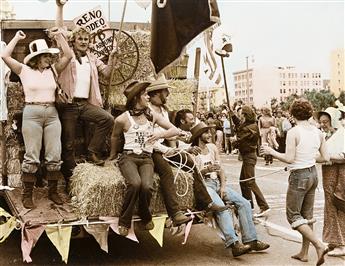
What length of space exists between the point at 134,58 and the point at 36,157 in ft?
8.00

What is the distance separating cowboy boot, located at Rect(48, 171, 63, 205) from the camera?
6.28 m

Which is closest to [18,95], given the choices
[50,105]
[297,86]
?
[50,105]

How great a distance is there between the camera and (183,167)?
6.51 metres

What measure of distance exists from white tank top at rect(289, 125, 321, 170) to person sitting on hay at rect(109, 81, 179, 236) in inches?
54.8

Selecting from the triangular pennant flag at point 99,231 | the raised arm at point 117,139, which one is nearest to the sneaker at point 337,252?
the triangular pennant flag at point 99,231

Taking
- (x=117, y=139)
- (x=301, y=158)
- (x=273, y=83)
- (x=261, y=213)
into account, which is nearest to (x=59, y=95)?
(x=117, y=139)

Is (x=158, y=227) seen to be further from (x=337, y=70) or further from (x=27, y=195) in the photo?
(x=337, y=70)

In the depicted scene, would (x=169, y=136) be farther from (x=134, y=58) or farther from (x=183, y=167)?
(x=134, y=58)

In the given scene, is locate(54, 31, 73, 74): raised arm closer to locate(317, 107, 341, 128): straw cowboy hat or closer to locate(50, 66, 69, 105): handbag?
locate(50, 66, 69, 105): handbag

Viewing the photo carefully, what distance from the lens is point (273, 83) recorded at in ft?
534

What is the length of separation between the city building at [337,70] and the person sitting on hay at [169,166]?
398 feet

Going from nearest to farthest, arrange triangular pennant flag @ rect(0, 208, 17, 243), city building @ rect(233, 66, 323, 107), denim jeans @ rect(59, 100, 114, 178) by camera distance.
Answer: triangular pennant flag @ rect(0, 208, 17, 243) → denim jeans @ rect(59, 100, 114, 178) → city building @ rect(233, 66, 323, 107)

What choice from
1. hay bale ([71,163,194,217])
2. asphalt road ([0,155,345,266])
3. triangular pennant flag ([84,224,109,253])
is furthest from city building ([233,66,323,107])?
triangular pennant flag ([84,224,109,253])

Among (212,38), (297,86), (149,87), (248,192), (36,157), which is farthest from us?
(297,86)
